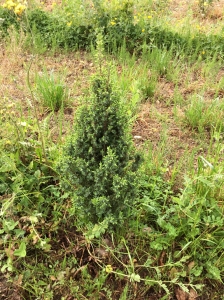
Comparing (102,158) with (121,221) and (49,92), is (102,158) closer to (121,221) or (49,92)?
(121,221)

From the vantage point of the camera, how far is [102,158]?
1.75m

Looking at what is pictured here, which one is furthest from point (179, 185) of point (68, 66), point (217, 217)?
point (68, 66)

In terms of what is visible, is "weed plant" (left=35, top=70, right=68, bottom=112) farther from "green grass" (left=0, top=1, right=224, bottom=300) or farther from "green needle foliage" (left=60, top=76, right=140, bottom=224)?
"green needle foliage" (left=60, top=76, right=140, bottom=224)

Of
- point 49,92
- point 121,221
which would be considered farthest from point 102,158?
point 49,92

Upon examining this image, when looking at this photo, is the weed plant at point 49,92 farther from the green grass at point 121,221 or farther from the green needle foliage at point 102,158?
the green needle foliage at point 102,158

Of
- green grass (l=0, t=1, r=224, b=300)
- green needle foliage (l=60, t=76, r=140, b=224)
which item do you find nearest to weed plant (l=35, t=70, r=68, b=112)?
green grass (l=0, t=1, r=224, b=300)

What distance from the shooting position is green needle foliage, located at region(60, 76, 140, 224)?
5.33 feet

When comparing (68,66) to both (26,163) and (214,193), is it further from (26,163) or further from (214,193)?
(214,193)

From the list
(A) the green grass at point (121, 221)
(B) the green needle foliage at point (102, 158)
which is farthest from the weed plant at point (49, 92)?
(B) the green needle foliage at point (102, 158)

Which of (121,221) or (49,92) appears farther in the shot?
(49,92)

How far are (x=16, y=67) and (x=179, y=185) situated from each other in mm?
2456

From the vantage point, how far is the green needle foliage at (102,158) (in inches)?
64.0

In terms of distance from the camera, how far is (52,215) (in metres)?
2.18

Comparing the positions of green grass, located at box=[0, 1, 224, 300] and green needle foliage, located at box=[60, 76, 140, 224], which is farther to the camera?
green grass, located at box=[0, 1, 224, 300]
